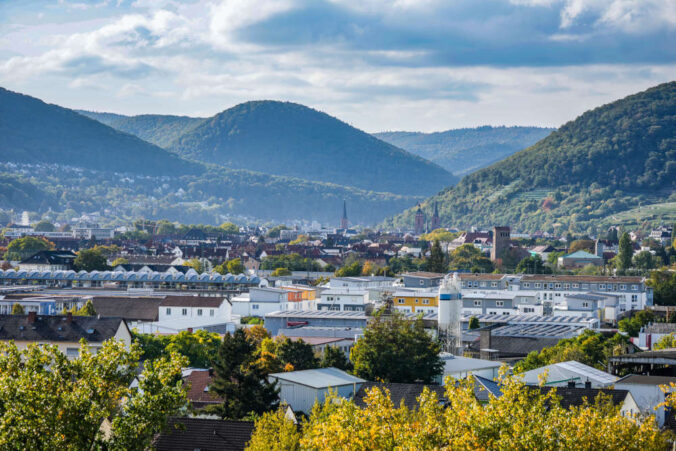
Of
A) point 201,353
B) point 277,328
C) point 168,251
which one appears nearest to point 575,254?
point 168,251

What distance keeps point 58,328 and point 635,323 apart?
32135mm

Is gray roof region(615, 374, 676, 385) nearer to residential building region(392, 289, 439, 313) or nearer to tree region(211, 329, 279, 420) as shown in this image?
tree region(211, 329, 279, 420)

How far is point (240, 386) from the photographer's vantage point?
3338 centimetres

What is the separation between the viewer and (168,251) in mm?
161500

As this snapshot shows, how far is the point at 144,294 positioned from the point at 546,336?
127ft

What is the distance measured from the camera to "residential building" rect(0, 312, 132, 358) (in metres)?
49.4

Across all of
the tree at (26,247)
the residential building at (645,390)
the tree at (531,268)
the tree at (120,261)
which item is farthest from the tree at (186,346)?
the tree at (26,247)

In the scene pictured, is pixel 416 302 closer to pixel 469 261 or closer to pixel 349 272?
pixel 349 272

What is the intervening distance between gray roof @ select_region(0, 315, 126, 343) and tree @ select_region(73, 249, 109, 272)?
5927cm

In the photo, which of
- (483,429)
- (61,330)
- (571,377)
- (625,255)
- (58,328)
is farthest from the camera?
(625,255)

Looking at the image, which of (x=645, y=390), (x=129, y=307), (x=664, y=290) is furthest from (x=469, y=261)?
(x=645, y=390)

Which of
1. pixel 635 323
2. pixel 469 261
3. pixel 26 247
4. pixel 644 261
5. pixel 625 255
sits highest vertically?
pixel 625 255

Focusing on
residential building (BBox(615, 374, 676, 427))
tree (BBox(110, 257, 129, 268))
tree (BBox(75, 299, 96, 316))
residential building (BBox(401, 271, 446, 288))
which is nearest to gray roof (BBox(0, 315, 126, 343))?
tree (BBox(75, 299, 96, 316))

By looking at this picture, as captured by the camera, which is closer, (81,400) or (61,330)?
(81,400)
